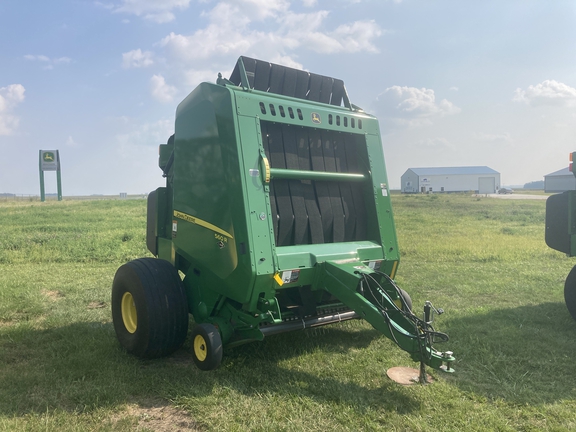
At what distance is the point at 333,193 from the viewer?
4727 mm

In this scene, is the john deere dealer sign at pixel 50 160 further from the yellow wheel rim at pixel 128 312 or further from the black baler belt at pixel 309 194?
A: the black baler belt at pixel 309 194

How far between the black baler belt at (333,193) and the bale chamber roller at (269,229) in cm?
1

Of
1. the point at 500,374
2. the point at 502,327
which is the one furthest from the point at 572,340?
the point at 500,374

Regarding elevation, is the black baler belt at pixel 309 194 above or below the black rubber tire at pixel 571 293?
above

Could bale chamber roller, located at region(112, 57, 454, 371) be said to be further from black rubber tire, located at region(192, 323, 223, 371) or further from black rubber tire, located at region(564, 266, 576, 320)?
black rubber tire, located at region(564, 266, 576, 320)

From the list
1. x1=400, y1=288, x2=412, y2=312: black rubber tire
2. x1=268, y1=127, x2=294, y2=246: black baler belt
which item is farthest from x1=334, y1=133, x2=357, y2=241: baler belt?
x1=400, y1=288, x2=412, y2=312: black rubber tire

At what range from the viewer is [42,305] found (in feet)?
22.0

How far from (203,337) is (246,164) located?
1.58 meters

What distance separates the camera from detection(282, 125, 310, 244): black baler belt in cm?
437

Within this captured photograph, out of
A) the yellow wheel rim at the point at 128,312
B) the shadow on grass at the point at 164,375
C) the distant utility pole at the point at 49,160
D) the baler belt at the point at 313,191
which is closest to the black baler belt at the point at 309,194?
the baler belt at the point at 313,191

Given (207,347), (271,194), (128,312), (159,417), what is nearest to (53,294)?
(128,312)

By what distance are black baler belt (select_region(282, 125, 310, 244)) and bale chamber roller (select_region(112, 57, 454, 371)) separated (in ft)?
0.04

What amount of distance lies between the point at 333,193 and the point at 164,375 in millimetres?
2408

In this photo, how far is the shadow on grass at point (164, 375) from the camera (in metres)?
3.62
